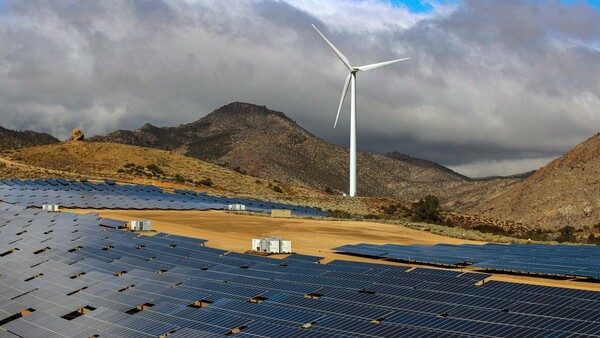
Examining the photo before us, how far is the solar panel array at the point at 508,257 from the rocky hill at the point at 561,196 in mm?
84264

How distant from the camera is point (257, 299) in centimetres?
3591

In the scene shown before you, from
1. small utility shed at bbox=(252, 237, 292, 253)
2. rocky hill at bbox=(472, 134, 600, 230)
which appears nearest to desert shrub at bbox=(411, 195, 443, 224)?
rocky hill at bbox=(472, 134, 600, 230)

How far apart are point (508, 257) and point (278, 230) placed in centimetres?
3231

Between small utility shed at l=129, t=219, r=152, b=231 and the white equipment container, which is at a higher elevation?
the white equipment container

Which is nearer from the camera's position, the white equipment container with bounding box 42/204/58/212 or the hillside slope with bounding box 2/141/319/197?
the white equipment container with bounding box 42/204/58/212

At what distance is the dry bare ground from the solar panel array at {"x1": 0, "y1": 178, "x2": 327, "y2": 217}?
13.2 ft

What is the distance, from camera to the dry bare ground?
6416 centimetres

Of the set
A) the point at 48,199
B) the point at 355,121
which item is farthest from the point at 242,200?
the point at 48,199

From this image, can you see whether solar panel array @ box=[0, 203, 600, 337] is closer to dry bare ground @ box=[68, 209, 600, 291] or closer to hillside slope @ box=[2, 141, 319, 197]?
dry bare ground @ box=[68, 209, 600, 291]

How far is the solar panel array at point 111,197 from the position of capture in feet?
306

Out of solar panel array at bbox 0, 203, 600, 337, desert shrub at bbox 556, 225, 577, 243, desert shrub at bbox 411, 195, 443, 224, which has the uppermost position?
desert shrub at bbox 411, 195, 443, 224

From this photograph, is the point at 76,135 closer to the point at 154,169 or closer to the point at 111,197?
the point at 154,169

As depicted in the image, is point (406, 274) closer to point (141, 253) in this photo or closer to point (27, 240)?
point (141, 253)

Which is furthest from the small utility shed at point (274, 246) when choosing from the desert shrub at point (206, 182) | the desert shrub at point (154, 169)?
the desert shrub at point (154, 169)
